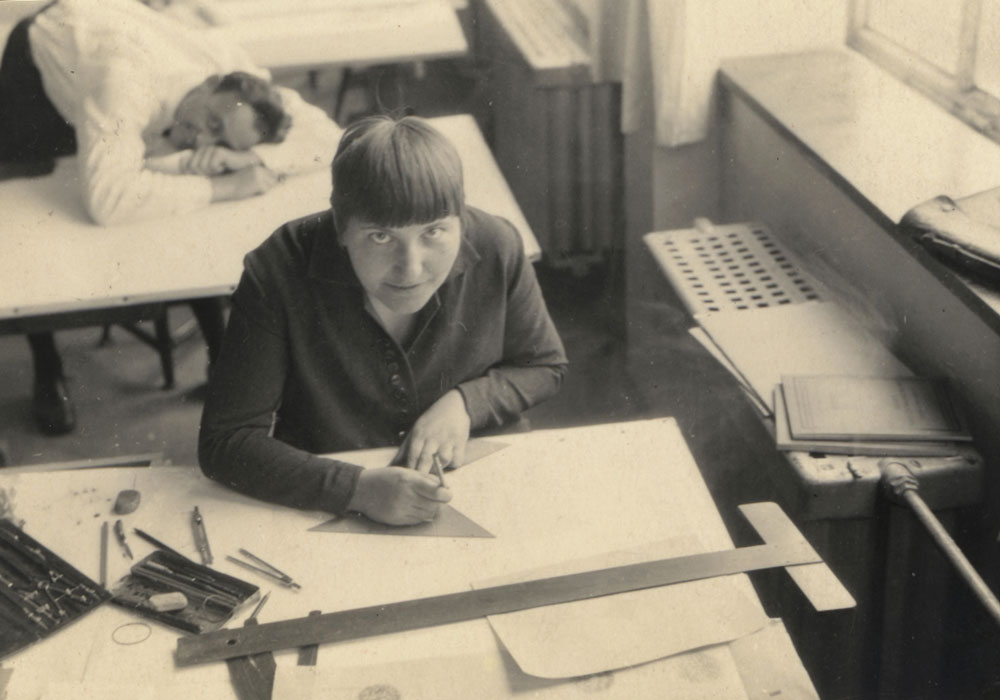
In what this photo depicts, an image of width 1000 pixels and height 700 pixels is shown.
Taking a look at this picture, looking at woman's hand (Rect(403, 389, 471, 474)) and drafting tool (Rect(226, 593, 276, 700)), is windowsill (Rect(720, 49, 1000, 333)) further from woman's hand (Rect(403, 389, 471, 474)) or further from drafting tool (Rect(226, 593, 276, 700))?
drafting tool (Rect(226, 593, 276, 700))

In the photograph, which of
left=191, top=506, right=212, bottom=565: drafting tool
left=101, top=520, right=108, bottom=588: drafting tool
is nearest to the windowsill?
left=191, top=506, right=212, bottom=565: drafting tool

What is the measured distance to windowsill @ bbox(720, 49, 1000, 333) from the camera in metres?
1.46

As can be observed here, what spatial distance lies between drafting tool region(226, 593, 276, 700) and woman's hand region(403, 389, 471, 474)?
329mm

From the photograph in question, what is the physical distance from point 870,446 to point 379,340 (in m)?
0.63

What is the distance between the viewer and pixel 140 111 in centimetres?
181

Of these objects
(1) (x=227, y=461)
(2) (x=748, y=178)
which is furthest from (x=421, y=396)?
(2) (x=748, y=178)

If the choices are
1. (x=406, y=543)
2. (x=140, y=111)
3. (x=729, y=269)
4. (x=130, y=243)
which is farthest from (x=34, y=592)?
(x=729, y=269)

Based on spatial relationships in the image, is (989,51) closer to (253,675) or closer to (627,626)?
(627,626)

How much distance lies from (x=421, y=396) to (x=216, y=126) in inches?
30.5

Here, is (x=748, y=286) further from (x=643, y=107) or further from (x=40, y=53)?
(x=40, y=53)

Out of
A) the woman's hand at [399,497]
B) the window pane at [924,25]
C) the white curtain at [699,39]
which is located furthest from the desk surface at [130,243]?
the window pane at [924,25]

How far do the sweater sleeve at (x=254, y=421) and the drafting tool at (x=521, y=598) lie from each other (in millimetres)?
209

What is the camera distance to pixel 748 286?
1.76 m

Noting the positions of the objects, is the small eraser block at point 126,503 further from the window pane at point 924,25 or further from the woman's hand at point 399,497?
the window pane at point 924,25
